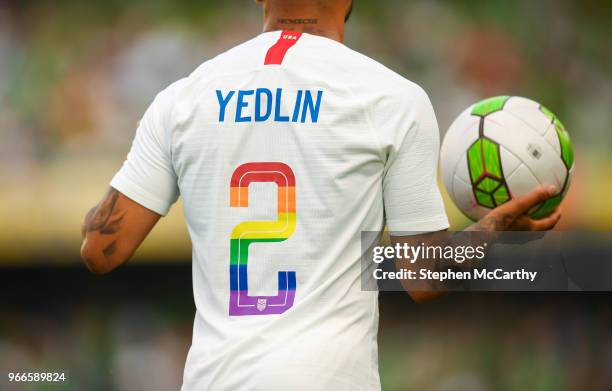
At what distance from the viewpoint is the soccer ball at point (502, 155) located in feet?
9.33

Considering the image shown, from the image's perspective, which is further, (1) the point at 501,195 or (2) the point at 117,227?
(1) the point at 501,195

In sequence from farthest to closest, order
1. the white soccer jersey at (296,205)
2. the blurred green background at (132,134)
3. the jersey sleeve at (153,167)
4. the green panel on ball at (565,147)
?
the blurred green background at (132,134)
the green panel on ball at (565,147)
the jersey sleeve at (153,167)
the white soccer jersey at (296,205)

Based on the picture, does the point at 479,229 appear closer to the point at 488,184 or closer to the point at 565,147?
the point at 488,184

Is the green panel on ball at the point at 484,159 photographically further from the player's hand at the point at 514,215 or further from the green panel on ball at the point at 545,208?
the player's hand at the point at 514,215

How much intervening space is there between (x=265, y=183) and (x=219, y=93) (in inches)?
8.7

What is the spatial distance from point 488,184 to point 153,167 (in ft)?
3.80

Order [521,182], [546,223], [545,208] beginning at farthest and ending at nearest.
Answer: [521,182]
[545,208]
[546,223]

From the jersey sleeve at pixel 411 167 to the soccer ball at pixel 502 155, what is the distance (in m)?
0.85

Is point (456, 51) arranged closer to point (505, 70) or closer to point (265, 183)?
point (505, 70)

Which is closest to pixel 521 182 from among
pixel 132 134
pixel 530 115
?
pixel 530 115

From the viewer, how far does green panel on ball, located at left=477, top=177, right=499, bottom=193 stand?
9.36 feet

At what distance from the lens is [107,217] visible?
211 centimetres

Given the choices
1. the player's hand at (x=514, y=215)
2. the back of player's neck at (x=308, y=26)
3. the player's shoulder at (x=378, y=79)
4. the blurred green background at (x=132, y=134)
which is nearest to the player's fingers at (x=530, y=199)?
the player's hand at (x=514, y=215)

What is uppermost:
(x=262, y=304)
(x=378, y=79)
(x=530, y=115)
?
(x=530, y=115)
